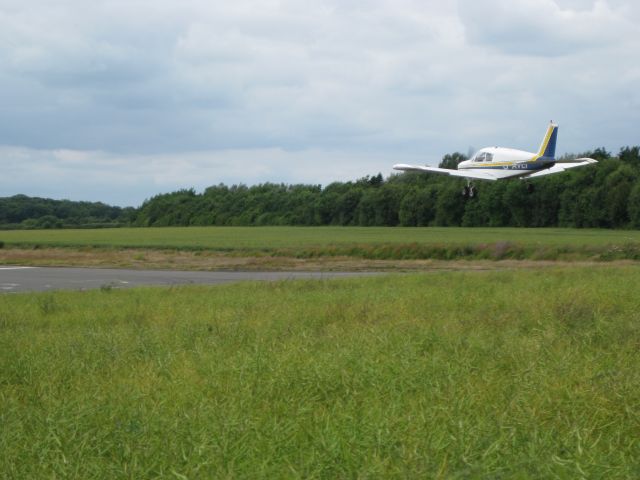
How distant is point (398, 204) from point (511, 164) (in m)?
53.2

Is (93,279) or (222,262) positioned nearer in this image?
(93,279)

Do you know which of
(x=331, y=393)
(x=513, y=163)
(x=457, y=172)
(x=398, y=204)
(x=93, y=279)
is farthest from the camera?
(x=398, y=204)

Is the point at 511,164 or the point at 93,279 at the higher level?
the point at 511,164

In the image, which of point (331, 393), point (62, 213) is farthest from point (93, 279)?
point (62, 213)

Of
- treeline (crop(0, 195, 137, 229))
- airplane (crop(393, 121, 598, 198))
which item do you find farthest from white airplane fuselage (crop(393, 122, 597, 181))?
treeline (crop(0, 195, 137, 229))

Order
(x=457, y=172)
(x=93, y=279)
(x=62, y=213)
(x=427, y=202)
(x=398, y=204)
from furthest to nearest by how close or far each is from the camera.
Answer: (x=62, y=213) → (x=398, y=204) → (x=427, y=202) → (x=457, y=172) → (x=93, y=279)

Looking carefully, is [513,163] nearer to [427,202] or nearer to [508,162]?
[508,162]

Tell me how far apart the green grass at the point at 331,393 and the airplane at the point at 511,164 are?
40.9 metres

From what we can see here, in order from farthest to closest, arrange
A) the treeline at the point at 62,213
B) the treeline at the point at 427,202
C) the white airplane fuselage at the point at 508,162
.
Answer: the treeline at the point at 62,213 → the treeline at the point at 427,202 → the white airplane fuselage at the point at 508,162

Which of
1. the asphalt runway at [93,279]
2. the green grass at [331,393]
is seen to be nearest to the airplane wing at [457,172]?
the asphalt runway at [93,279]

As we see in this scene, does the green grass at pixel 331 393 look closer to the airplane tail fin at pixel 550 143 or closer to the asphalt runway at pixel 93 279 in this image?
the asphalt runway at pixel 93 279

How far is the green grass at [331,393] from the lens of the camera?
507 centimetres

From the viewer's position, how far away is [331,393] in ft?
22.9

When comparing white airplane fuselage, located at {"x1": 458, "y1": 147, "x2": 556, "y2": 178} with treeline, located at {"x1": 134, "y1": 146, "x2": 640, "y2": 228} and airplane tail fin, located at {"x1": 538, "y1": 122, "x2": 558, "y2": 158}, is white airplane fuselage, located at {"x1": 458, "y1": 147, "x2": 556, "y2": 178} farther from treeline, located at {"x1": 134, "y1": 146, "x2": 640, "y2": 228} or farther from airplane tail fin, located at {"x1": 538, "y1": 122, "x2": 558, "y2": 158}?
treeline, located at {"x1": 134, "y1": 146, "x2": 640, "y2": 228}
